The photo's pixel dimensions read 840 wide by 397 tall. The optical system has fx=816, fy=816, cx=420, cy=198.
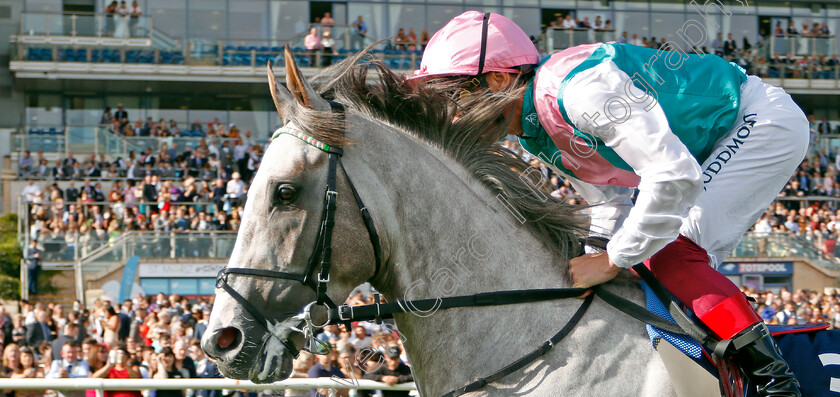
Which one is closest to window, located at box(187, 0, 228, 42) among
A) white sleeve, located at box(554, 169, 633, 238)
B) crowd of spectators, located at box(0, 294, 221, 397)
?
crowd of spectators, located at box(0, 294, 221, 397)

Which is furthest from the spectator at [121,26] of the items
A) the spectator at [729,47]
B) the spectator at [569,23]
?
the spectator at [729,47]

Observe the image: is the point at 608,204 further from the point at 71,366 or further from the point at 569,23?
the point at 569,23

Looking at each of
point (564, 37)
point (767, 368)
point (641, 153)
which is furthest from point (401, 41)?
point (767, 368)

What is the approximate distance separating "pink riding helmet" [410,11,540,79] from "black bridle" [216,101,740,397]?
0.39m

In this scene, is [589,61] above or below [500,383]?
above

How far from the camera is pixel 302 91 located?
81.5 inches

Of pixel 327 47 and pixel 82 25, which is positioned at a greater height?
pixel 82 25

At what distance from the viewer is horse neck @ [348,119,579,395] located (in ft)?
7.00

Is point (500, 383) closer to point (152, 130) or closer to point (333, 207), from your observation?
point (333, 207)

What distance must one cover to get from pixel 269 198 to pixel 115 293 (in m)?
12.9

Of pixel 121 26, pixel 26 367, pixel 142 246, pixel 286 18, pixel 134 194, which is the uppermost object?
pixel 286 18

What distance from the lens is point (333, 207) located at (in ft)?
6.61

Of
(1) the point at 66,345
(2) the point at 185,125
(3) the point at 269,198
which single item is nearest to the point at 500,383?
(3) the point at 269,198

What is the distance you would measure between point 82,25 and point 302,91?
21.7 m
